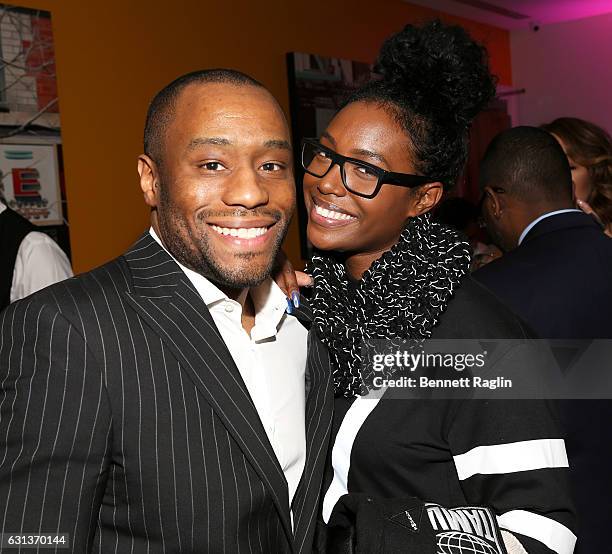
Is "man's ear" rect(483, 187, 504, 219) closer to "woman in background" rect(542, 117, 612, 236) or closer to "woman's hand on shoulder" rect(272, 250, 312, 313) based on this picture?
"woman in background" rect(542, 117, 612, 236)

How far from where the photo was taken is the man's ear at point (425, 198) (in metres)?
1.72

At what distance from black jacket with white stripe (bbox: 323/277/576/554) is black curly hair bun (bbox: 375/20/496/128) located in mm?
399

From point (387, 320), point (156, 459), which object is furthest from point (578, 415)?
Answer: point (156, 459)

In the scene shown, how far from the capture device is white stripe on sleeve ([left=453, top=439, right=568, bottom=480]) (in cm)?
135

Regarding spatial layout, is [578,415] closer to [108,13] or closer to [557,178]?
[557,178]

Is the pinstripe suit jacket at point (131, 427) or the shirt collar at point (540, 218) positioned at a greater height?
the shirt collar at point (540, 218)

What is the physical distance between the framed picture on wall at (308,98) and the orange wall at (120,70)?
0.42 ft

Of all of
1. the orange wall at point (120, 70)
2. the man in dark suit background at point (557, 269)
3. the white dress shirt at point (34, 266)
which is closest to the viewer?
the man in dark suit background at point (557, 269)

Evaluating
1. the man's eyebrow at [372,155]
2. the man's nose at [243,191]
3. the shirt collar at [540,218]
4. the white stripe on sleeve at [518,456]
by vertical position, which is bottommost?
the white stripe on sleeve at [518,456]

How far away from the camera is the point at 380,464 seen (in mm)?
1477

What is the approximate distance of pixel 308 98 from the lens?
529 cm

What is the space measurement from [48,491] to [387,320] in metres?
0.76

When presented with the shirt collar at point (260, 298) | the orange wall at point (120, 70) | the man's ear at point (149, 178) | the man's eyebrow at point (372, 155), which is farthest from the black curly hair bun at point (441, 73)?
the orange wall at point (120, 70)

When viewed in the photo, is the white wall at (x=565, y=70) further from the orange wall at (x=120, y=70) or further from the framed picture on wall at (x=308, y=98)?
the orange wall at (x=120, y=70)
